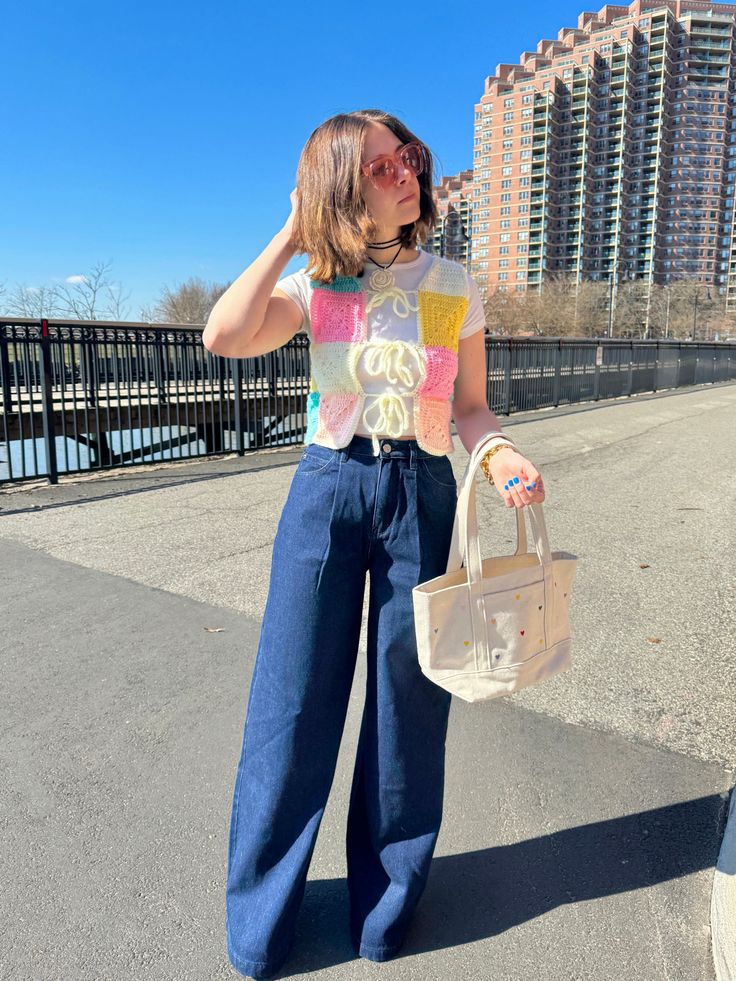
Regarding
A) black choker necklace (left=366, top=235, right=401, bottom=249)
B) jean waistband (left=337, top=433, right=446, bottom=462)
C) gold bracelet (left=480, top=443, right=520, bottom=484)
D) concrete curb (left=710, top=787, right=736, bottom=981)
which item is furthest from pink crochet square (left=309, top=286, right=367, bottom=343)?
concrete curb (left=710, top=787, right=736, bottom=981)

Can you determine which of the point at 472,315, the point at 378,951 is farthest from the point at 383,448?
the point at 378,951

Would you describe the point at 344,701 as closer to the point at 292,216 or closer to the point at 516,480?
the point at 516,480

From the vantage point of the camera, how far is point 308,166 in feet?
5.13

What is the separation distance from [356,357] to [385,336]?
0.09 metres

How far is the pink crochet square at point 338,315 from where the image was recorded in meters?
1.65

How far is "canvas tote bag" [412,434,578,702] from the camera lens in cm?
157

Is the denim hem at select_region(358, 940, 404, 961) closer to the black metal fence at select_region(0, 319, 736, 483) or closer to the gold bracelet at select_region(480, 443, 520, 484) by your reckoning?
the gold bracelet at select_region(480, 443, 520, 484)

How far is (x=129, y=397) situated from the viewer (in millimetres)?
8477

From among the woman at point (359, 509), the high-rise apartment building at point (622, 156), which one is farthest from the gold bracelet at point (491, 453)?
the high-rise apartment building at point (622, 156)

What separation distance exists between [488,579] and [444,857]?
3.62 feet

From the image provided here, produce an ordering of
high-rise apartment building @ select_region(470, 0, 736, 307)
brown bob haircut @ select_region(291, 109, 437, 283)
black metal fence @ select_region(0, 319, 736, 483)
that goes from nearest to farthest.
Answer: brown bob haircut @ select_region(291, 109, 437, 283) → black metal fence @ select_region(0, 319, 736, 483) → high-rise apartment building @ select_region(470, 0, 736, 307)

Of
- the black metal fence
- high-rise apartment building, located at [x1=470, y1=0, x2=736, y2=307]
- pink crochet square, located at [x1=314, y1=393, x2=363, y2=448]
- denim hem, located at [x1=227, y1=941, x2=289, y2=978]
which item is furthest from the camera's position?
high-rise apartment building, located at [x1=470, y1=0, x2=736, y2=307]

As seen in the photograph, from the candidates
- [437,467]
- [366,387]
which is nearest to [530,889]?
[437,467]

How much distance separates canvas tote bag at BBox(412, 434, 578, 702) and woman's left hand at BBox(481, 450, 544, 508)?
48mm
